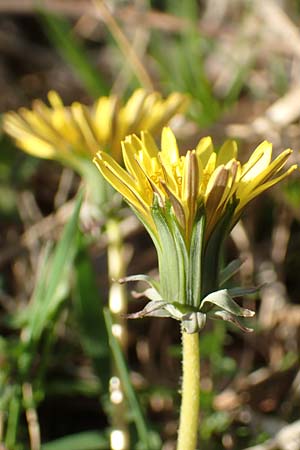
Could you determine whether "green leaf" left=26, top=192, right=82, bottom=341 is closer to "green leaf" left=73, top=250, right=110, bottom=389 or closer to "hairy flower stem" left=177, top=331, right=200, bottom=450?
"green leaf" left=73, top=250, right=110, bottom=389

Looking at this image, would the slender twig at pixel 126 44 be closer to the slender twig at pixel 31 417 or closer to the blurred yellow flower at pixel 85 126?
the blurred yellow flower at pixel 85 126

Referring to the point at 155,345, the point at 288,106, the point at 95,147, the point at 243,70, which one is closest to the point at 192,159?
the point at 95,147

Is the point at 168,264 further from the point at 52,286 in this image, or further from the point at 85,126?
the point at 85,126

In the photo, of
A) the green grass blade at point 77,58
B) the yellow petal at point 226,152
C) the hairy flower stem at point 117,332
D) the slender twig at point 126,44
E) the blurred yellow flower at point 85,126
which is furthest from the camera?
the green grass blade at point 77,58

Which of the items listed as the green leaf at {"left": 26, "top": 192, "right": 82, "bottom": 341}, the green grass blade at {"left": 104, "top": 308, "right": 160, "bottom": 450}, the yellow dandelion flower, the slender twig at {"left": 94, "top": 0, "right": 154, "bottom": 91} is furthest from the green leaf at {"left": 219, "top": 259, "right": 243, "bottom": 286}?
the slender twig at {"left": 94, "top": 0, "right": 154, "bottom": 91}

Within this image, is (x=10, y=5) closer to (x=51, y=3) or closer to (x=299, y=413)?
(x=51, y=3)

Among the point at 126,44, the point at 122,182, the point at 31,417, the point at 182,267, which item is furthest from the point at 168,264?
the point at 126,44

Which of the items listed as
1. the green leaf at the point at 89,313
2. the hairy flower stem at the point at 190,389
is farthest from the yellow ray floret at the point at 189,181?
the green leaf at the point at 89,313

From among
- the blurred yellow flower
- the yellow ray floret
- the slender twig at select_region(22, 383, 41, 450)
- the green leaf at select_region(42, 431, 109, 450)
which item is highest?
the blurred yellow flower

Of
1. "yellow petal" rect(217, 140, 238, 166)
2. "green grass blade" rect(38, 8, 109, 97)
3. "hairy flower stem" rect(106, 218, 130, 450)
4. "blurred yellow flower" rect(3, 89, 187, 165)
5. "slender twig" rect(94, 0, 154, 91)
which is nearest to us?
"yellow petal" rect(217, 140, 238, 166)
